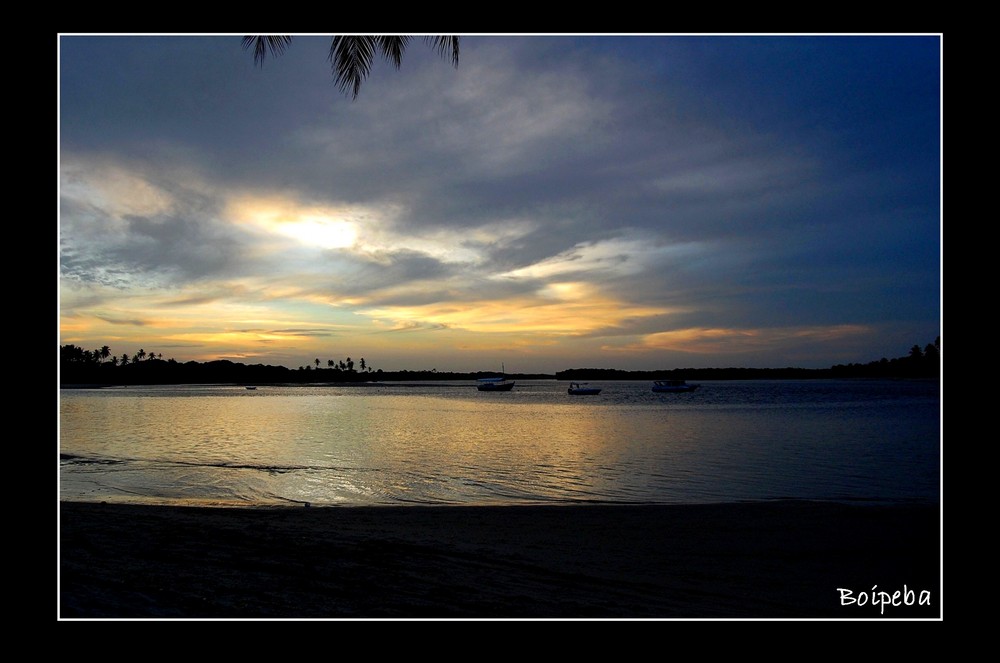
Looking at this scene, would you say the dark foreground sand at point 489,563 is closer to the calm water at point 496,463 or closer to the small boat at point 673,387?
the calm water at point 496,463

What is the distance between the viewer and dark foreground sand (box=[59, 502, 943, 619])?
6.46 meters

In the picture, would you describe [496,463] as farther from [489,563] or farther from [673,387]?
[673,387]

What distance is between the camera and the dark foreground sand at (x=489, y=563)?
6.46m

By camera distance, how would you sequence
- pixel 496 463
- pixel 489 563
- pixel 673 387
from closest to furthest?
pixel 489 563
pixel 496 463
pixel 673 387

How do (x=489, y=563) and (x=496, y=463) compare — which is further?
(x=496, y=463)

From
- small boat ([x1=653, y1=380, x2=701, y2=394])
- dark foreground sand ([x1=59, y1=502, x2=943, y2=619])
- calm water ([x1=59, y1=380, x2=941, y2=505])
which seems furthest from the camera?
small boat ([x1=653, y1=380, x2=701, y2=394])

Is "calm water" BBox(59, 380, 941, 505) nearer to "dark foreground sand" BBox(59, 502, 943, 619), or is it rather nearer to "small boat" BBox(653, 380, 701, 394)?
"dark foreground sand" BBox(59, 502, 943, 619)

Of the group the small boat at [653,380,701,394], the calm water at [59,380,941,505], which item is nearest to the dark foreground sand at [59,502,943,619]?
the calm water at [59,380,941,505]

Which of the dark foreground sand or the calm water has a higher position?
the dark foreground sand

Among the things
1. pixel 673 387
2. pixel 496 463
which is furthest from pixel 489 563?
pixel 673 387

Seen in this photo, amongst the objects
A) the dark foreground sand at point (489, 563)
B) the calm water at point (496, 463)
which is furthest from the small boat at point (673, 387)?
the dark foreground sand at point (489, 563)

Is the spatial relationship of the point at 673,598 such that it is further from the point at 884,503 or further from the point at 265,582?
the point at 884,503

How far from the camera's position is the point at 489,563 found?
835 centimetres
